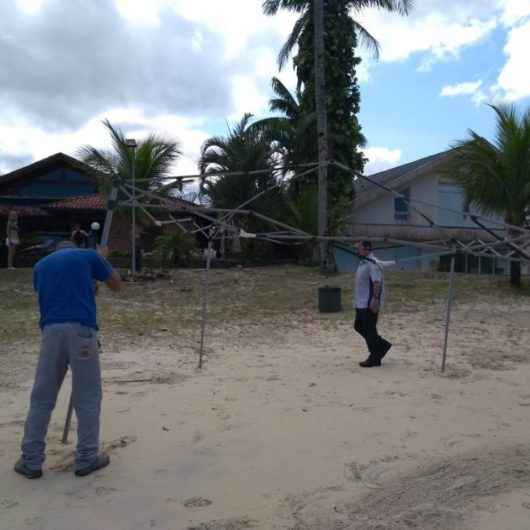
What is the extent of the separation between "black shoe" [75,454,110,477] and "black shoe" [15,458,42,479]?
0.82ft

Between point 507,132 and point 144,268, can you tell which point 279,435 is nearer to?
point 507,132

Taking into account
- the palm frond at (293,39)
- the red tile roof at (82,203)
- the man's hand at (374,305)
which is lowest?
the man's hand at (374,305)

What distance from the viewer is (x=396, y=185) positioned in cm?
2356

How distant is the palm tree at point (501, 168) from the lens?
14148 millimetres

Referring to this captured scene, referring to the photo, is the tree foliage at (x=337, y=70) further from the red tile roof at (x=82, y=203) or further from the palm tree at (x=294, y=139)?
the red tile roof at (x=82, y=203)

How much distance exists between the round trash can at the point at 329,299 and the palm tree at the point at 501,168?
15.2 feet

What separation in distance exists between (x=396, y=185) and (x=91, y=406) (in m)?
20.5

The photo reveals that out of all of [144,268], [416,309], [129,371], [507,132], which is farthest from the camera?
[144,268]

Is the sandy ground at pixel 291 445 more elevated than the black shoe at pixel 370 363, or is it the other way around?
the black shoe at pixel 370 363

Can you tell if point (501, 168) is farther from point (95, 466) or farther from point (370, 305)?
point (95, 466)

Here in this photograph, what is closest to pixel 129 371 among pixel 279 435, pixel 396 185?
pixel 279 435

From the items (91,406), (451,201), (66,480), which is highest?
(451,201)

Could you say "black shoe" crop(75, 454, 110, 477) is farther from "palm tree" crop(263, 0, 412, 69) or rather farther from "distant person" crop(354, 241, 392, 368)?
"palm tree" crop(263, 0, 412, 69)

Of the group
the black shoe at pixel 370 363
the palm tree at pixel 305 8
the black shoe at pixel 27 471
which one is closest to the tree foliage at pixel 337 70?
the palm tree at pixel 305 8
